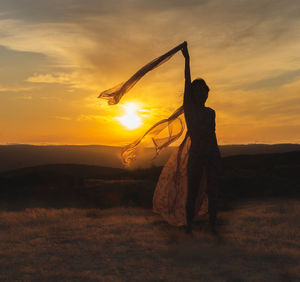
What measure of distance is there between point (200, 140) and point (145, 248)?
2206 mm

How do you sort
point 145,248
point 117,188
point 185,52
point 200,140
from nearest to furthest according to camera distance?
1. point 145,248
2. point 200,140
3. point 185,52
4. point 117,188

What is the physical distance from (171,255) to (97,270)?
3.86 ft

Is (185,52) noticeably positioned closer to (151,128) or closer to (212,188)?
(151,128)

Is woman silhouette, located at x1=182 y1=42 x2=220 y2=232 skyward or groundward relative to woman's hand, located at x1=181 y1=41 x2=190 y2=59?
groundward

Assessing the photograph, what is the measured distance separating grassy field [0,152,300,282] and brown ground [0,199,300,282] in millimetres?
13

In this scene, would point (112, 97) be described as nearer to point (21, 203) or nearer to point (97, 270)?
point (97, 270)

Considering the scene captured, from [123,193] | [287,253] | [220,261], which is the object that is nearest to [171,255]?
[220,261]

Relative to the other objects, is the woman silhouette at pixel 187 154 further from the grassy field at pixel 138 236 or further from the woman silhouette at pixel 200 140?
the grassy field at pixel 138 236

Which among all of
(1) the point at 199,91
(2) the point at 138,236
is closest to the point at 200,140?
(1) the point at 199,91

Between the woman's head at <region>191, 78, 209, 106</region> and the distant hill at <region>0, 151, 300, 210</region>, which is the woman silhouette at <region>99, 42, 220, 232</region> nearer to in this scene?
the woman's head at <region>191, 78, 209, 106</region>

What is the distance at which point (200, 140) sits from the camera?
23.5ft

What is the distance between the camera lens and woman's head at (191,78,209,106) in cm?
708

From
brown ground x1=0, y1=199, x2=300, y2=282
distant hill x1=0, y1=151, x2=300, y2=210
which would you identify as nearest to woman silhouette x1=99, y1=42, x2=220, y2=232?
brown ground x1=0, y1=199, x2=300, y2=282

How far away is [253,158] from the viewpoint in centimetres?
1820
